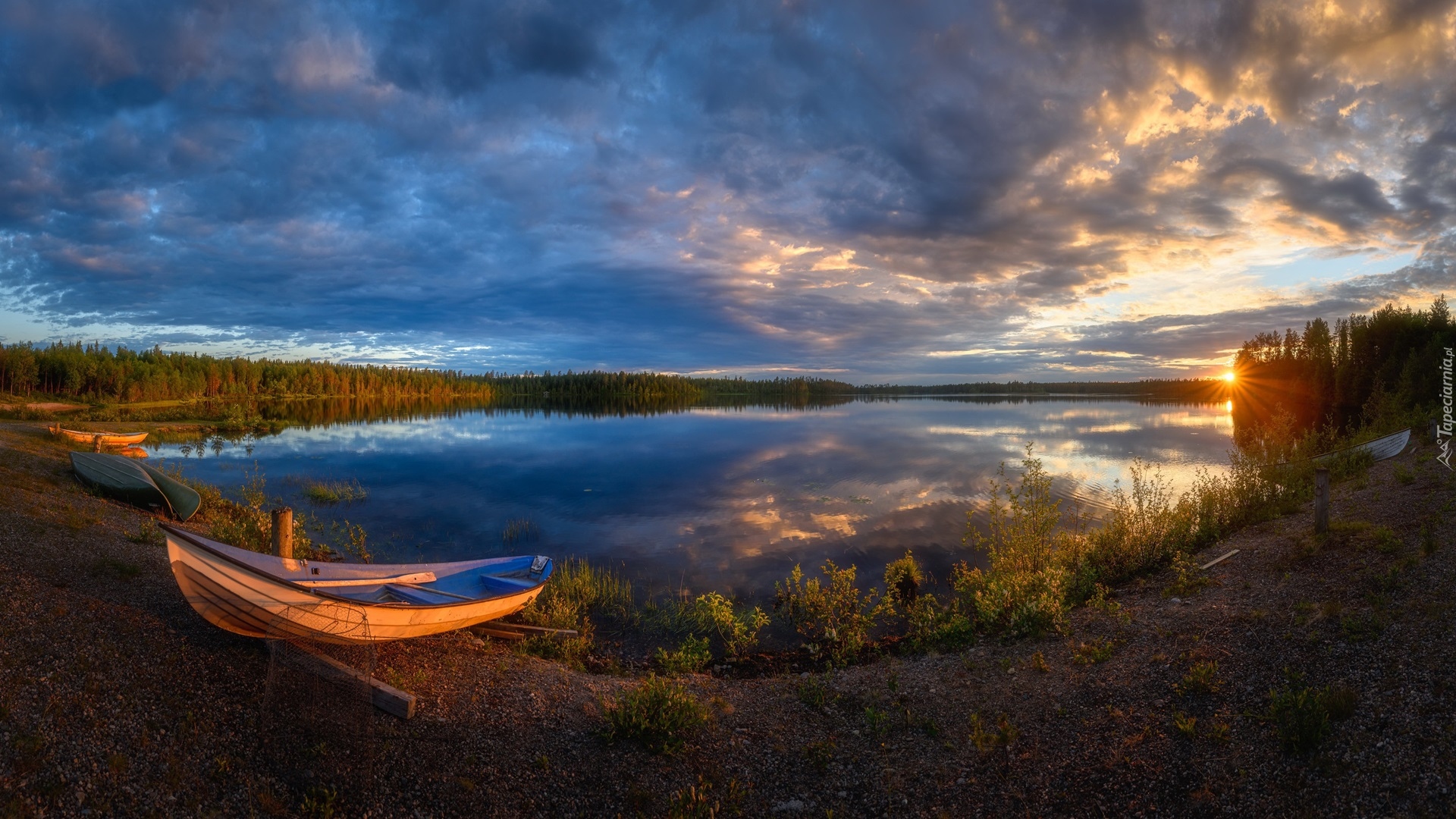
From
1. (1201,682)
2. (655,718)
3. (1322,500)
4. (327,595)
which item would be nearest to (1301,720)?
(1201,682)

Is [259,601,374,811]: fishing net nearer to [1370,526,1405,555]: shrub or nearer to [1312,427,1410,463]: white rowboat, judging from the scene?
[1370,526,1405,555]: shrub

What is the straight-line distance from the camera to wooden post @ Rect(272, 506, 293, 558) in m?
10.1

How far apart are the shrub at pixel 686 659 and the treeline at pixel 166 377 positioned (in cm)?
9445

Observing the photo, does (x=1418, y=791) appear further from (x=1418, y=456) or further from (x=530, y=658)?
(x=1418, y=456)

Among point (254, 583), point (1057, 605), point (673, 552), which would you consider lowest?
point (673, 552)

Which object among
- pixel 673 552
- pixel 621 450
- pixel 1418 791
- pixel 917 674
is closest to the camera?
pixel 1418 791

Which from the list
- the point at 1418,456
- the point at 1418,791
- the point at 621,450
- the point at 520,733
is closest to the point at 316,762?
the point at 520,733

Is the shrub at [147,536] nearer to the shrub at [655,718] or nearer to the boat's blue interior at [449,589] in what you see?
the boat's blue interior at [449,589]

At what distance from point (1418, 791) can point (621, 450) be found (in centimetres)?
4177

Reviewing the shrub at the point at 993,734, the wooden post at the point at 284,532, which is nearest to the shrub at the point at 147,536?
the wooden post at the point at 284,532

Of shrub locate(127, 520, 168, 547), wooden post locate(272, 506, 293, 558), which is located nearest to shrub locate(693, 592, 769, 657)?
wooden post locate(272, 506, 293, 558)

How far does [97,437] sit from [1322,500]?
4148 centimetres

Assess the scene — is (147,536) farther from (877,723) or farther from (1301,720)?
(1301,720)

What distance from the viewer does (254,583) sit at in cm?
700
